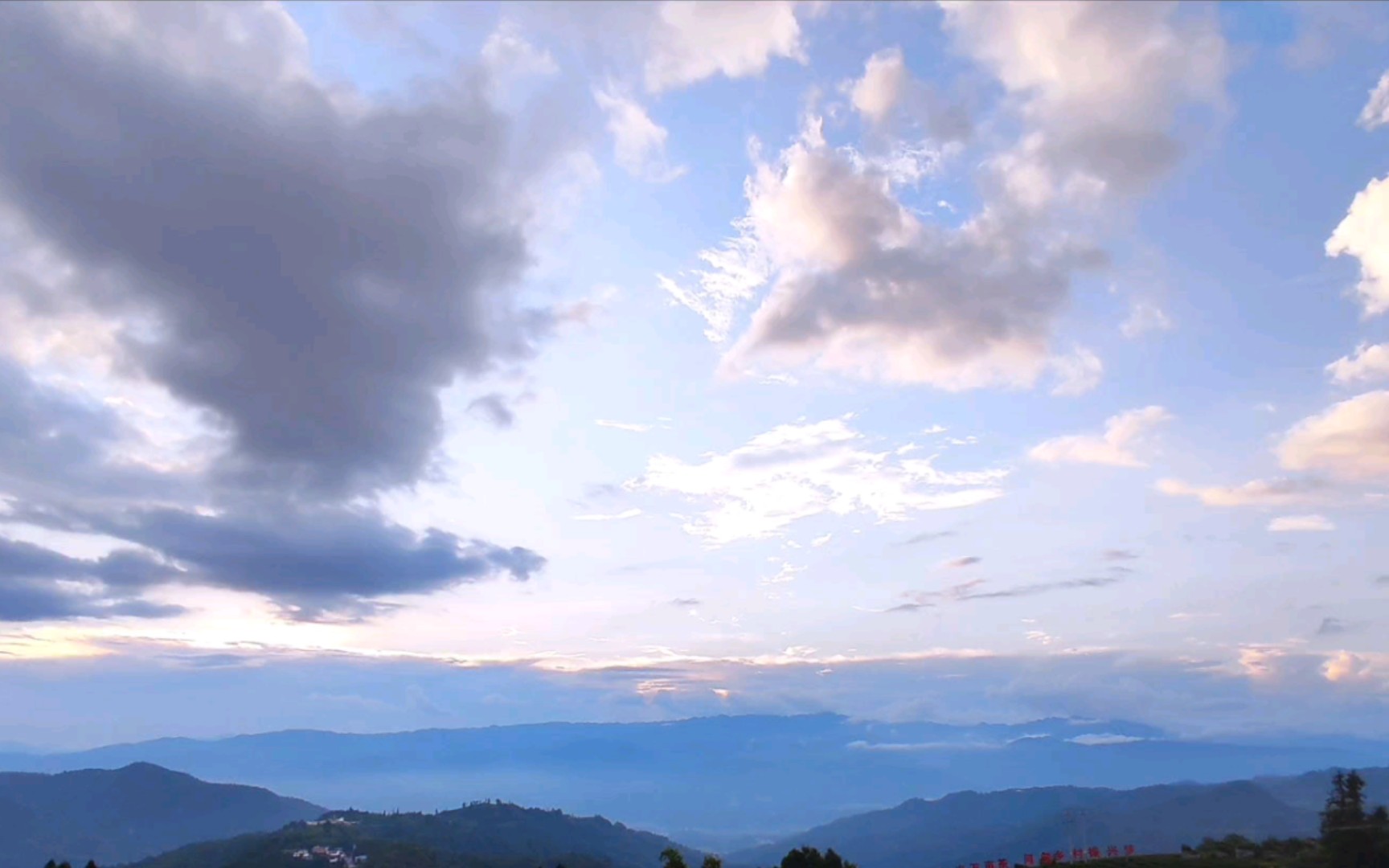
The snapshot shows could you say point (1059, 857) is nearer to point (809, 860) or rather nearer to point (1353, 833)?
point (1353, 833)

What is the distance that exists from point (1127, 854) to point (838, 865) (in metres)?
52.6

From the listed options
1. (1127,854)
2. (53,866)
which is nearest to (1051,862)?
(1127,854)

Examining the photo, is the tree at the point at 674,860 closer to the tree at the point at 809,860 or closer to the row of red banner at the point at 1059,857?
the tree at the point at 809,860

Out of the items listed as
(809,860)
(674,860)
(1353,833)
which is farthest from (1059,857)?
(674,860)

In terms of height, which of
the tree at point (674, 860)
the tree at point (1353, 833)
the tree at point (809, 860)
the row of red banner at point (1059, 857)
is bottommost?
the row of red banner at point (1059, 857)

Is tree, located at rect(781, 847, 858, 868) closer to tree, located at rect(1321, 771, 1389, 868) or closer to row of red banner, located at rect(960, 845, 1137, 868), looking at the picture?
row of red banner, located at rect(960, 845, 1137, 868)

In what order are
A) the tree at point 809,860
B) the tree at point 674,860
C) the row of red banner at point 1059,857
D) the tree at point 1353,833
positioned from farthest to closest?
the row of red banner at point 1059,857 < the tree at point 1353,833 < the tree at point 674,860 < the tree at point 809,860

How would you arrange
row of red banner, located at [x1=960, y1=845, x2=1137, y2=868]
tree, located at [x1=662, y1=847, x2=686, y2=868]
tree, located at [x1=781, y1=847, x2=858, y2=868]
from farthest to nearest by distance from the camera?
row of red banner, located at [x1=960, y1=845, x2=1137, y2=868], tree, located at [x1=662, y1=847, x2=686, y2=868], tree, located at [x1=781, y1=847, x2=858, y2=868]

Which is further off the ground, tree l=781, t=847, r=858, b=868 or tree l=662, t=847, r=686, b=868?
tree l=781, t=847, r=858, b=868

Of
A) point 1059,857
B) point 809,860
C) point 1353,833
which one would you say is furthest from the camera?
point 1059,857

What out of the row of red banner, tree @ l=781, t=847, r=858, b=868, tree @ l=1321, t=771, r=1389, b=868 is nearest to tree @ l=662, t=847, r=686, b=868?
tree @ l=781, t=847, r=858, b=868

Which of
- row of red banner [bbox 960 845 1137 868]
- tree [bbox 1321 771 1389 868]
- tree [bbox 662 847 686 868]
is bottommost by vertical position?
row of red banner [bbox 960 845 1137 868]

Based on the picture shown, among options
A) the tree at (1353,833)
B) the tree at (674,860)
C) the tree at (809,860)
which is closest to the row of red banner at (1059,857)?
the tree at (809,860)

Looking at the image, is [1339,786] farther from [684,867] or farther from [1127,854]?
[684,867]
